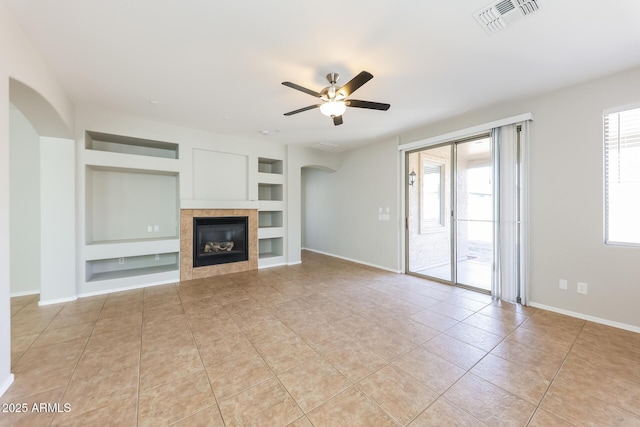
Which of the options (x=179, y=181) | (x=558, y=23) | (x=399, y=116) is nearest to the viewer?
(x=558, y=23)

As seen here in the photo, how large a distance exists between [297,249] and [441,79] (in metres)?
4.37

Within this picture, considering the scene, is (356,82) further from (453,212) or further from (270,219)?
(270,219)

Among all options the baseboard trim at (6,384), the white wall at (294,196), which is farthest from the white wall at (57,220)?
the white wall at (294,196)

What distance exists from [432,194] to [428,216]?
0.47 metres

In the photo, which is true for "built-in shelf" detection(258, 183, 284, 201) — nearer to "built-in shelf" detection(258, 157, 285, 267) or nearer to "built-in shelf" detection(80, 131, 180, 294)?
"built-in shelf" detection(258, 157, 285, 267)

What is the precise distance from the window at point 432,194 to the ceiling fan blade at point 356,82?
3.09 meters

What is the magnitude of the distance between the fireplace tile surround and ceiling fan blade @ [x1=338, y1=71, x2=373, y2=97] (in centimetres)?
345

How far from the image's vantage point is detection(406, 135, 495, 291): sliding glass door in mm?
3963

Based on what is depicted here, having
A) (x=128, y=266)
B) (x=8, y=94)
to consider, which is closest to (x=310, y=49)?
(x=8, y=94)

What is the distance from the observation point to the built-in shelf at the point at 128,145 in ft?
13.2

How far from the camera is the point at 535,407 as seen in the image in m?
1.61

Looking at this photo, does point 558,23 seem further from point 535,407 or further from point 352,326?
point 352,326

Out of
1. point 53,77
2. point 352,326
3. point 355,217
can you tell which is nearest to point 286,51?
point 53,77

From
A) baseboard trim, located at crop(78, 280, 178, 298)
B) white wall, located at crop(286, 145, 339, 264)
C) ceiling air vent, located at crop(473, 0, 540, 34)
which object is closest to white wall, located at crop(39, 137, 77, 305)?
baseboard trim, located at crop(78, 280, 178, 298)
